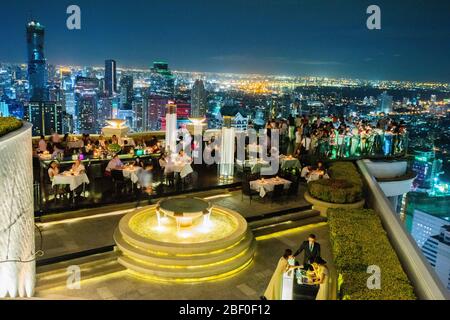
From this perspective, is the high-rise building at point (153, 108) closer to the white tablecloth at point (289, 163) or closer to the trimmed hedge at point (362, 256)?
the white tablecloth at point (289, 163)

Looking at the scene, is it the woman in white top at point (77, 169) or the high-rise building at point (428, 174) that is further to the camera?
the high-rise building at point (428, 174)

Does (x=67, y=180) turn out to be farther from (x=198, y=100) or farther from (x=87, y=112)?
(x=87, y=112)

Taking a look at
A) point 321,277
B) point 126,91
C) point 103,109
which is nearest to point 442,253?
point 321,277

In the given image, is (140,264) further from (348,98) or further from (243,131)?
(348,98)

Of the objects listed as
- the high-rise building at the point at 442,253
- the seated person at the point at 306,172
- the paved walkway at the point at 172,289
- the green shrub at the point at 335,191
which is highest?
the seated person at the point at 306,172

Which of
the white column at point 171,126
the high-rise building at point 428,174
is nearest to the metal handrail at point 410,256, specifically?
the white column at point 171,126
